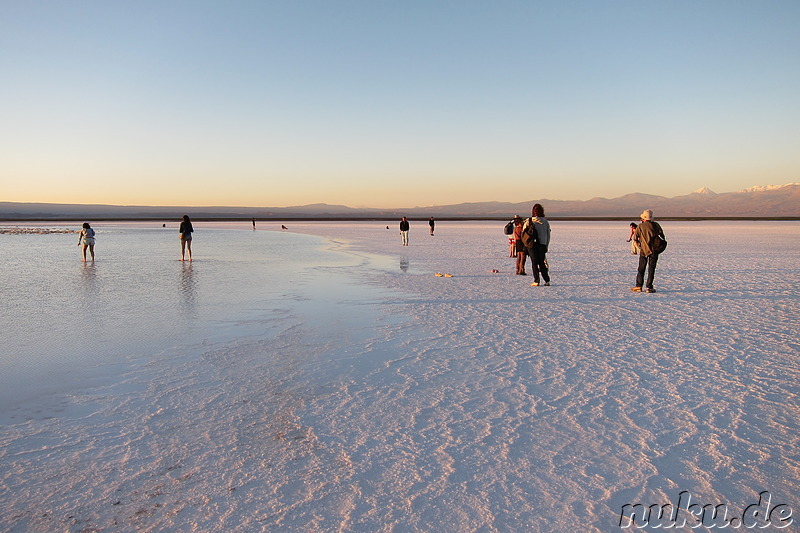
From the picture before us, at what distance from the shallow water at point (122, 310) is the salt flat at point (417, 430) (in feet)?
1.59

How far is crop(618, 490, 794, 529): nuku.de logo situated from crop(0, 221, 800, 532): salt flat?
4 cm

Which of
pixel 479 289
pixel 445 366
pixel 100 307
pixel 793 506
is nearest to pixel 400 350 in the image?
pixel 445 366

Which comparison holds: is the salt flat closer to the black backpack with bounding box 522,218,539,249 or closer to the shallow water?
the shallow water

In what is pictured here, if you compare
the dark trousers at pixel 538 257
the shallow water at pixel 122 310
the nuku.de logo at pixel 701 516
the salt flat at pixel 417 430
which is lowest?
the nuku.de logo at pixel 701 516

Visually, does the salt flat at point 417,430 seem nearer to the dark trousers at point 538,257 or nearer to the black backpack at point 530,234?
the black backpack at point 530,234

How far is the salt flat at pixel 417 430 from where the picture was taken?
9.92 ft

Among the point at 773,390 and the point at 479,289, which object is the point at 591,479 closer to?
the point at 773,390

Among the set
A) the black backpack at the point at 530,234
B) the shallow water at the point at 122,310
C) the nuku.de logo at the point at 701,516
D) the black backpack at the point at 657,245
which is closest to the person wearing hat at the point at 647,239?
the black backpack at the point at 657,245

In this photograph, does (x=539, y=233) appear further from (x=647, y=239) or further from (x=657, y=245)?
(x=657, y=245)

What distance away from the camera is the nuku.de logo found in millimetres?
2904

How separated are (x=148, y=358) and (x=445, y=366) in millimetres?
3715

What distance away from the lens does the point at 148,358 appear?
6168mm

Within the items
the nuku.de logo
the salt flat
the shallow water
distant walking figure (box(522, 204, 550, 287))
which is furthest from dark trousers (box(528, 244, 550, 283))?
the nuku.de logo

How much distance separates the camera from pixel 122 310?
9.27 m
